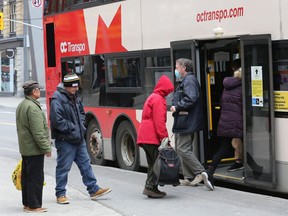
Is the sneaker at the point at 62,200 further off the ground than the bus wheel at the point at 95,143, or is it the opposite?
the bus wheel at the point at 95,143

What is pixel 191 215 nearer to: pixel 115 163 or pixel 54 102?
pixel 54 102

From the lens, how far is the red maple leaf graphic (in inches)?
465

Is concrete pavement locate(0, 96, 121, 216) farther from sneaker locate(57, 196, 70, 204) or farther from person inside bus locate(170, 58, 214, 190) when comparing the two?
person inside bus locate(170, 58, 214, 190)

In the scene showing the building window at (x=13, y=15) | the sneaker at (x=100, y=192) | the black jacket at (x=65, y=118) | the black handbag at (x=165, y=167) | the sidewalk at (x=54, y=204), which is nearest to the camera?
the sidewalk at (x=54, y=204)

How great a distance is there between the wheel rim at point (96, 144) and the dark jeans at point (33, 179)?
15.6 feet

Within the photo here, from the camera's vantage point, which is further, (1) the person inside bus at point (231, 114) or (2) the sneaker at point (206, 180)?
(2) the sneaker at point (206, 180)

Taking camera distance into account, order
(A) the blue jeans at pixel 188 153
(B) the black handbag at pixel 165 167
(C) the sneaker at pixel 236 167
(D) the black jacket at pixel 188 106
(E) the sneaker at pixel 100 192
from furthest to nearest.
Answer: (C) the sneaker at pixel 236 167
(A) the blue jeans at pixel 188 153
(D) the black jacket at pixel 188 106
(E) the sneaker at pixel 100 192
(B) the black handbag at pixel 165 167

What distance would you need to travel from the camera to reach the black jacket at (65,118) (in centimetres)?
811

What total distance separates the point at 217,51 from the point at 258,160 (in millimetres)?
2289

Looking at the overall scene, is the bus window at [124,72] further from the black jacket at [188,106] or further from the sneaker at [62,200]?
the sneaker at [62,200]

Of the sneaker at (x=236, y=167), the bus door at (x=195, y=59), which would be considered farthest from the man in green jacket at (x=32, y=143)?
the sneaker at (x=236, y=167)

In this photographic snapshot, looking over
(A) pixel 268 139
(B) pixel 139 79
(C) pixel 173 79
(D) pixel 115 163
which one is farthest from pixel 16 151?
(A) pixel 268 139

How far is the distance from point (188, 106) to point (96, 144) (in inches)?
167

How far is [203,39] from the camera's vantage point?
9461 millimetres
